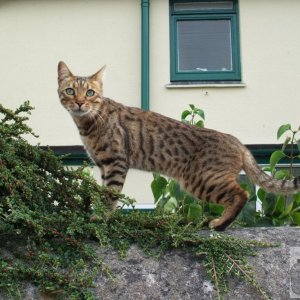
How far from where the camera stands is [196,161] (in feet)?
14.5

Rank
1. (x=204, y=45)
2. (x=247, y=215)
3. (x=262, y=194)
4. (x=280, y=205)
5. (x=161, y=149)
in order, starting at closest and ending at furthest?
1. (x=247, y=215)
2. (x=280, y=205)
3. (x=262, y=194)
4. (x=161, y=149)
5. (x=204, y=45)

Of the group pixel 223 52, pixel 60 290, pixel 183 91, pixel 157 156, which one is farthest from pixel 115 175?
pixel 223 52

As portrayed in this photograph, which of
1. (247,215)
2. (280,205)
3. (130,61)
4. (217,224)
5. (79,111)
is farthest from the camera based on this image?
(130,61)

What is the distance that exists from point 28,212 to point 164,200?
185cm

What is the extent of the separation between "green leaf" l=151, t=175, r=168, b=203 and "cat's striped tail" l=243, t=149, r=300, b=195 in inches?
24.7

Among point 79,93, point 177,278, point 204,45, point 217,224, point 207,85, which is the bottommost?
point 177,278

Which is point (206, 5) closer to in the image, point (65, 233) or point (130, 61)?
point (130, 61)

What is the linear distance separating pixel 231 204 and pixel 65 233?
1453 mm

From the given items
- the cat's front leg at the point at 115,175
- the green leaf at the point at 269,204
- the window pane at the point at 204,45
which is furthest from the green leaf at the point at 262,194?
the window pane at the point at 204,45

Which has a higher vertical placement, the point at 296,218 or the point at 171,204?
the point at 171,204

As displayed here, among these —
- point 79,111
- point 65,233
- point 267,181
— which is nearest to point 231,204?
point 267,181

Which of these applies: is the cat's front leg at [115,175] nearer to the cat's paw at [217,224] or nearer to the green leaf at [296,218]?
the cat's paw at [217,224]

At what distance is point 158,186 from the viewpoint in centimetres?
459

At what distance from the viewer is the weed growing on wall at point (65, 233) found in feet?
8.65
